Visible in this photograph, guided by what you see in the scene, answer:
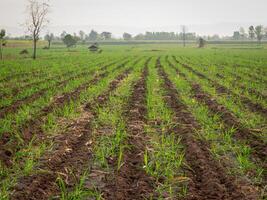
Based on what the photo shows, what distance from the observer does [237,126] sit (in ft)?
25.2

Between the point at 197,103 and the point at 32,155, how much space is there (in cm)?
624


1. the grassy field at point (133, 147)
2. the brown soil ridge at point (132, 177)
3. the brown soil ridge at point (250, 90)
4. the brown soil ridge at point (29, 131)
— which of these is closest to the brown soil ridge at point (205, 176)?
the grassy field at point (133, 147)

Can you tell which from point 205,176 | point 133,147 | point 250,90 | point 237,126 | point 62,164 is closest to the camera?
point 205,176

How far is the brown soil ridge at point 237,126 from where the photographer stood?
5.90 metres

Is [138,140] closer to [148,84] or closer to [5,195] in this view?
[5,195]

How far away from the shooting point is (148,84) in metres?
14.3

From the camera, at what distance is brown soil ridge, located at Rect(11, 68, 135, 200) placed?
429 centimetres

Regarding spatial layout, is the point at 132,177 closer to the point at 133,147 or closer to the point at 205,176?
the point at 205,176

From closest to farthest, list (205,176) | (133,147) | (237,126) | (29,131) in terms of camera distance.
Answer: (205,176)
(133,147)
(29,131)
(237,126)

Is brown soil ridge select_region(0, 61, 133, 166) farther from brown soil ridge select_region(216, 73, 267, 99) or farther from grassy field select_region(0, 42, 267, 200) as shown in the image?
brown soil ridge select_region(216, 73, 267, 99)

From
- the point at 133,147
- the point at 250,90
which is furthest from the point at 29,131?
the point at 250,90

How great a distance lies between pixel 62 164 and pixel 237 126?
4.65 metres

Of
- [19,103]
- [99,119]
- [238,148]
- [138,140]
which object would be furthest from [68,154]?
[19,103]

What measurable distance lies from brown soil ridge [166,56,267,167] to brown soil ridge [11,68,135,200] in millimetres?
3339
